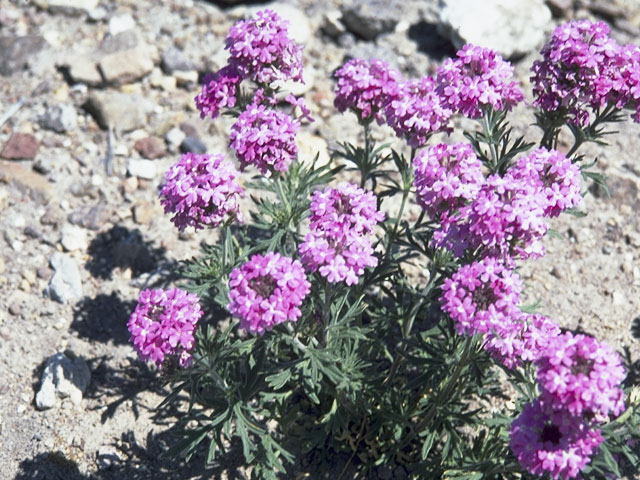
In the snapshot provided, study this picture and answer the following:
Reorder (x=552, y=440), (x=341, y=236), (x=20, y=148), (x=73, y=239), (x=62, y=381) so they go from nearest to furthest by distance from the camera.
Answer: (x=552, y=440) → (x=341, y=236) → (x=62, y=381) → (x=73, y=239) → (x=20, y=148)

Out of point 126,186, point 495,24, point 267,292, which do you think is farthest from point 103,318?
point 495,24

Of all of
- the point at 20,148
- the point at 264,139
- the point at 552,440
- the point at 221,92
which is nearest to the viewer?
the point at 552,440

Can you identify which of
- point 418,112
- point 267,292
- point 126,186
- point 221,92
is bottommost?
point 126,186

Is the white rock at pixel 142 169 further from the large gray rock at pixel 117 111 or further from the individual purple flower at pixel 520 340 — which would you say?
the individual purple flower at pixel 520 340

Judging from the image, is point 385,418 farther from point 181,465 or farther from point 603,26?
point 603,26

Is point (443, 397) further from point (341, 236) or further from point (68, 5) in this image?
point (68, 5)

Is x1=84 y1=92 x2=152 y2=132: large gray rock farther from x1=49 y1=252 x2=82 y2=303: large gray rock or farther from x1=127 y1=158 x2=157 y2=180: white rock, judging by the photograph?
x1=49 y1=252 x2=82 y2=303: large gray rock

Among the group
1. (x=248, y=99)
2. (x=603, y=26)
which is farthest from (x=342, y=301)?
(x=603, y=26)
